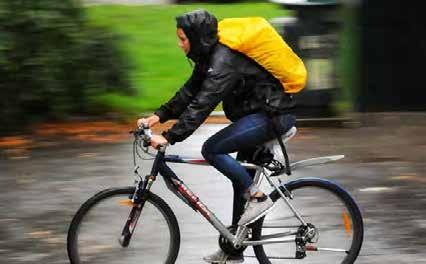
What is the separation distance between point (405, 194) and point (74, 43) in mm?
3602

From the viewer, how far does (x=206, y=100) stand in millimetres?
5176

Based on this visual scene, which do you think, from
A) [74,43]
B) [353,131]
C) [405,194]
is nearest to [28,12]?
[74,43]

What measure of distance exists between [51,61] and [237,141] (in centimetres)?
385

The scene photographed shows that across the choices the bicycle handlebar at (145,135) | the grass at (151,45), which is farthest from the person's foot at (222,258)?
the grass at (151,45)

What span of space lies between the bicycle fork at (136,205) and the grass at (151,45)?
398cm

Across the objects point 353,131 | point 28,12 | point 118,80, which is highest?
point 28,12

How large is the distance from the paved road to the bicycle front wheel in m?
0.38

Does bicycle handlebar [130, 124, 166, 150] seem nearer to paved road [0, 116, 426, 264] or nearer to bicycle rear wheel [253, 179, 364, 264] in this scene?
bicycle rear wheel [253, 179, 364, 264]

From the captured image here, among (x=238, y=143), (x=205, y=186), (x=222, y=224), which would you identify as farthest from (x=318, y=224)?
(x=205, y=186)

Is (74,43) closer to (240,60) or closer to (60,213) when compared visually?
(60,213)

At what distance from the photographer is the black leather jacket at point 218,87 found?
5184 millimetres

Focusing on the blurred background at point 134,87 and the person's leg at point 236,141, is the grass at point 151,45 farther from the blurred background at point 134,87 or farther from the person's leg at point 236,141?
the person's leg at point 236,141

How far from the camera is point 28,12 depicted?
342 inches

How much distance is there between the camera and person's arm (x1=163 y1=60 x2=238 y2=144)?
5.17 meters
